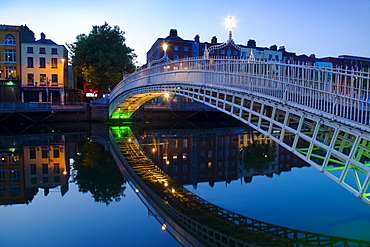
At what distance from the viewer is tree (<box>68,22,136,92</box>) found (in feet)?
114

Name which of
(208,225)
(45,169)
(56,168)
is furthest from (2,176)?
(208,225)

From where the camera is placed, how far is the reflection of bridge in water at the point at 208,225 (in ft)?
22.4

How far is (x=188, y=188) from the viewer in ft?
36.0

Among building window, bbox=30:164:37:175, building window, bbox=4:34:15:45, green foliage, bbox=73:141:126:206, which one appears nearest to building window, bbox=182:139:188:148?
green foliage, bbox=73:141:126:206

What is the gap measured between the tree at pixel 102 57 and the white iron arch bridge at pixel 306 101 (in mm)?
18378

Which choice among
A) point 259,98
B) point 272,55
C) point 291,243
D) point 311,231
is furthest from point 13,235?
point 272,55

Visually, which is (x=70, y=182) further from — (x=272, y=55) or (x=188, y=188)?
(x=272, y=55)

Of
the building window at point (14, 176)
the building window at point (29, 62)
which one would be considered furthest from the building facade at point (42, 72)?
the building window at point (14, 176)

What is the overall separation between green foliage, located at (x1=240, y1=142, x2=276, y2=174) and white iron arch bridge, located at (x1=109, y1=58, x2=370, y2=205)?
113 inches

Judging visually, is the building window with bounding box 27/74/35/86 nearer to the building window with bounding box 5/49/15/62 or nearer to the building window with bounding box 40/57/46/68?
the building window with bounding box 40/57/46/68

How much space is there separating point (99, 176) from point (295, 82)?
27.1ft

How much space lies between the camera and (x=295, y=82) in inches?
342

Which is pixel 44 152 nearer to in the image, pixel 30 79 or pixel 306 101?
pixel 306 101

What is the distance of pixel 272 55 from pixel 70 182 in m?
43.9
